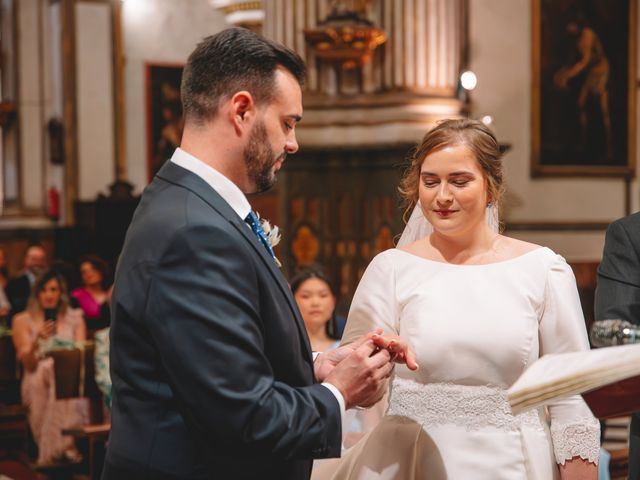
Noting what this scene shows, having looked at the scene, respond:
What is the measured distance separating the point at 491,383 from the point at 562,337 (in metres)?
0.24

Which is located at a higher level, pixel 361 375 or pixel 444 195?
pixel 444 195

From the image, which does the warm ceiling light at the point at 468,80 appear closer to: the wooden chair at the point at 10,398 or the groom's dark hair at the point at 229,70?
the wooden chair at the point at 10,398

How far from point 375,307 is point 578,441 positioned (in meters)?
0.68

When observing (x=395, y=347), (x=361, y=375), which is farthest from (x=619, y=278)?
(x=361, y=375)

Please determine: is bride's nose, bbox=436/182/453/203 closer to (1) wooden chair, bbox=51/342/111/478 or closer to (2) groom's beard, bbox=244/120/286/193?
(2) groom's beard, bbox=244/120/286/193

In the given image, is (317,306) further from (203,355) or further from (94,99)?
(94,99)

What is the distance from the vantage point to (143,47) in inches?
551

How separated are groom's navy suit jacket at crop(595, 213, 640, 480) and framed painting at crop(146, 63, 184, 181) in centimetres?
1160

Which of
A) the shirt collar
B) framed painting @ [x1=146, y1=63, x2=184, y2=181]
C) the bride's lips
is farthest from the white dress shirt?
framed painting @ [x1=146, y1=63, x2=184, y2=181]

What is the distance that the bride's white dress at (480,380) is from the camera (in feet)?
8.66

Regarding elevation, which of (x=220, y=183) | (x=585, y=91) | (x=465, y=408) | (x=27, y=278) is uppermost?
(x=585, y=91)

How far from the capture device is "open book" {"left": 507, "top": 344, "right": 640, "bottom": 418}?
165cm

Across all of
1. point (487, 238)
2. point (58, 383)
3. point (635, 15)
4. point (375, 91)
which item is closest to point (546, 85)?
point (635, 15)

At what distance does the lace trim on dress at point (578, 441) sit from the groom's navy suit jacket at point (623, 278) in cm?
25
